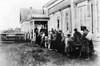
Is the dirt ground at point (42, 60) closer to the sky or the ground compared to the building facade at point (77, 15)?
closer to the ground

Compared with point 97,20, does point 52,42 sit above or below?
below

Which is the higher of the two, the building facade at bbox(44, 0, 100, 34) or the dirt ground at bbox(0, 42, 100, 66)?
the building facade at bbox(44, 0, 100, 34)

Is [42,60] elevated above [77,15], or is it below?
below

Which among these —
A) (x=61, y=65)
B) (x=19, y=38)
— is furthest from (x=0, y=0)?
(x=19, y=38)

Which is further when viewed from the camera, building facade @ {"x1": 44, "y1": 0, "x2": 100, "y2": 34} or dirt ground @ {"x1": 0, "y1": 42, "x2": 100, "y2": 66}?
building facade @ {"x1": 44, "y1": 0, "x2": 100, "y2": 34}

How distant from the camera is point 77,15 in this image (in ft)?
23.2

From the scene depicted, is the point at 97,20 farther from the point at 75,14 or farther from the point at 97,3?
the point at 75,14

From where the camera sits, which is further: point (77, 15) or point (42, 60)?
point (77, 15)

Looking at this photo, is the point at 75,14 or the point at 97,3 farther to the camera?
the point at 75,14

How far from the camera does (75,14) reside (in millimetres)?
7281

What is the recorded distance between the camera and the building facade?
19.2 feet

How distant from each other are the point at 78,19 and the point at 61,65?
264cm

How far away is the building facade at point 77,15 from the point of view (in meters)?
5.86

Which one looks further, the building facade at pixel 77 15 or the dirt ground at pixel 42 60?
the building facade at pixel 77 15
